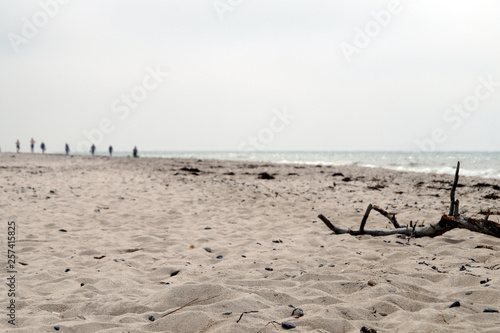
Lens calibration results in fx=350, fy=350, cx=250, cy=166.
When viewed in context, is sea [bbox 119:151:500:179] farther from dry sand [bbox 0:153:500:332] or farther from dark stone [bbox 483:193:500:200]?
dry sand [bbox 0:153:500:332]

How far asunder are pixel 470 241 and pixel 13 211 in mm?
9068

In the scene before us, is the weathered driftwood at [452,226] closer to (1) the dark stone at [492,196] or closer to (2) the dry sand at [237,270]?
(2) the dry sand at [237,270]

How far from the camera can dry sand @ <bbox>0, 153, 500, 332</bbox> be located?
121 inches

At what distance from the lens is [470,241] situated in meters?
5.57

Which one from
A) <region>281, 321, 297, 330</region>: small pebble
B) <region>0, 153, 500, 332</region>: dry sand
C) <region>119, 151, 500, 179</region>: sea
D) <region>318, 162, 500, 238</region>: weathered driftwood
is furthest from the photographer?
<region>119, 151, 500, 179</region>: sea

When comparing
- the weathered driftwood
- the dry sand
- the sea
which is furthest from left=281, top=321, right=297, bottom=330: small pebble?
the sea

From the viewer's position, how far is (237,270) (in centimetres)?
452

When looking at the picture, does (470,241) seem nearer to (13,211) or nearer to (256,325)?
(256,325)

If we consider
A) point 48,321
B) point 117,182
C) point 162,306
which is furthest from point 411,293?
point 117,182

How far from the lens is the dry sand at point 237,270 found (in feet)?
10.1

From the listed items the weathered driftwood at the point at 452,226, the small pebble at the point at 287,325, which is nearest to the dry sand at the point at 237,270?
the small pebble at the point at 287,325

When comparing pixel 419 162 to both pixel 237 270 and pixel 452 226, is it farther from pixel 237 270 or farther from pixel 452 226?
pixel 237 270

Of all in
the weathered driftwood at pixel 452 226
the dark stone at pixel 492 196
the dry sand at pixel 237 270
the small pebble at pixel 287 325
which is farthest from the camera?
the dark stone at pixel 492 196

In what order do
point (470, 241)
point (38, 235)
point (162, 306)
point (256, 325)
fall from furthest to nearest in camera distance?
1. point (38, 235)
2. point (470, 241)
3. point (162, 306)
4. point (256, 325)
